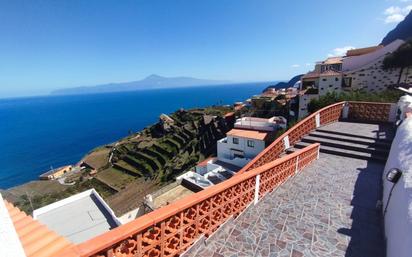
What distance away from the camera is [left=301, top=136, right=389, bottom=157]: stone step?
728 centimetres

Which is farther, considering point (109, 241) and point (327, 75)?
point (327, 75)

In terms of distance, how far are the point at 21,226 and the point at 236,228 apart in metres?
3.01

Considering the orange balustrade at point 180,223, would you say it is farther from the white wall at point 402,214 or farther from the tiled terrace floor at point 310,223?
the white wall at point 402,214

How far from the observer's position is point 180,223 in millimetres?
2891

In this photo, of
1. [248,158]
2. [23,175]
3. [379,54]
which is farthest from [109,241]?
[23,175]

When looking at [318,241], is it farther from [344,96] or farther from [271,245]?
[344,96]

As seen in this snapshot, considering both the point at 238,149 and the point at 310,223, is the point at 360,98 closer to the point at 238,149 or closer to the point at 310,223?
the point at 310,223

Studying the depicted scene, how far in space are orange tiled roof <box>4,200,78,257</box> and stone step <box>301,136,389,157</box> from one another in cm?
868

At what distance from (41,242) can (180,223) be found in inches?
60.0

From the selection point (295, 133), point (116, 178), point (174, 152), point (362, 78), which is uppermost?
point (362, 78)

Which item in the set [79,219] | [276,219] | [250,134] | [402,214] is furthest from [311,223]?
[250,134]

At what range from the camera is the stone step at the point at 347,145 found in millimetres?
7281

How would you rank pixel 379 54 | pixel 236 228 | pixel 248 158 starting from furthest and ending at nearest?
pixel 379 54 → pixel 248 158 → pixel 236 228

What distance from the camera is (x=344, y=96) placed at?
11.9m
